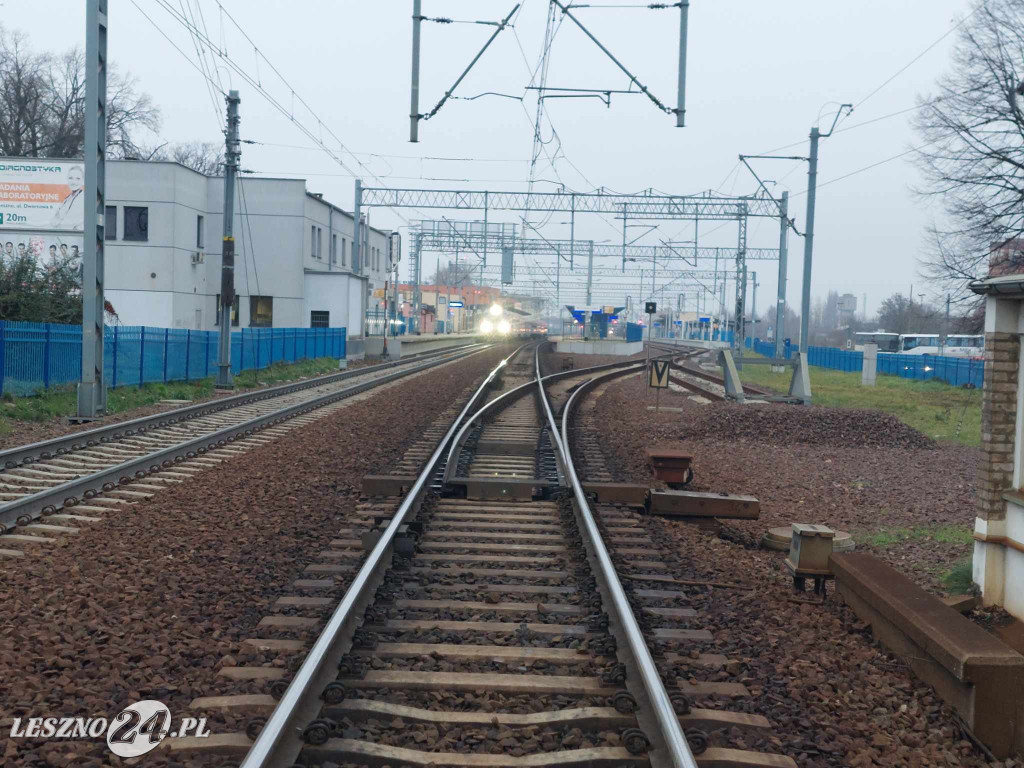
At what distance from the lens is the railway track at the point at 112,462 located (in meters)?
8.73

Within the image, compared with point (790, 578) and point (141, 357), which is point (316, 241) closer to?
point (141, 357)

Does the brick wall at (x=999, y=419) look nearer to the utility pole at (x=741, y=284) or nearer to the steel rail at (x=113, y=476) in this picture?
the steel rail at (x=113, y=476)

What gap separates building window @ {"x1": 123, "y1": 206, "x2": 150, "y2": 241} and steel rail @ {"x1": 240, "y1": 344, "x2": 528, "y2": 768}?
4169 centimetres

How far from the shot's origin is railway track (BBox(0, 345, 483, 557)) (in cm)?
873

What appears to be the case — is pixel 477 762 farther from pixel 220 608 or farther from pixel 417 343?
pixel 417 343

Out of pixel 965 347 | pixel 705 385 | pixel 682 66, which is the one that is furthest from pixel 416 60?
pixel 965 347

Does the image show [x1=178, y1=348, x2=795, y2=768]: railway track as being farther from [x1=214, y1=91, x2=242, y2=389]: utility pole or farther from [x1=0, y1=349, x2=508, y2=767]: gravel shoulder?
[x1=214, y1=91, x2=242, y2=389]: utility pole

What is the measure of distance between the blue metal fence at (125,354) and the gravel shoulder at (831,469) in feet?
36.3

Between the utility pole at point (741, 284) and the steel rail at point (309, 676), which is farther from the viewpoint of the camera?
the utility pole at point (741, 284)

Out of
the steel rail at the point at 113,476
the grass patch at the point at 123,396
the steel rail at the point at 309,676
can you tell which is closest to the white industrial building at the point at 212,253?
the grass patch at the point at 123,396

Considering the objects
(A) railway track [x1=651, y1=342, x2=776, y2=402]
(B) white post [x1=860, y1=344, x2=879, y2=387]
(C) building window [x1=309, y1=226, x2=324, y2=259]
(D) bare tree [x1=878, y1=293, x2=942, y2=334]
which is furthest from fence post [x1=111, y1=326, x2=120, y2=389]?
(D) bare tree [x1=878, y1=293, x2=942, y2=334]

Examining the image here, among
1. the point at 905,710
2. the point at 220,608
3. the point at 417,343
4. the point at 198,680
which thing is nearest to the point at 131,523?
the point at 220,608

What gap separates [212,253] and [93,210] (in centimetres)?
3315

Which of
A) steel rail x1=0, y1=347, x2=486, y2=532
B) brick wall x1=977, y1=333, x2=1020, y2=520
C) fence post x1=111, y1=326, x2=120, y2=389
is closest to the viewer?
brick wall x1=977, y1=333, x2=1020, y2=520
